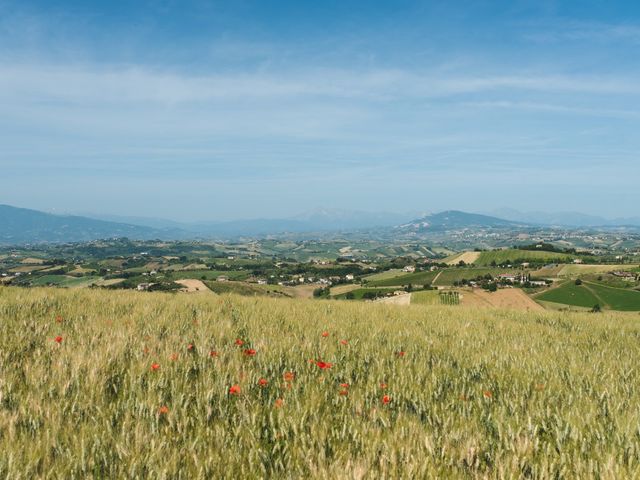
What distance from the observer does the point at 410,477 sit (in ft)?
6.81

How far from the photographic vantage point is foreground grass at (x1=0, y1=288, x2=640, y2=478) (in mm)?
2244

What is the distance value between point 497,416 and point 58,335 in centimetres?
499

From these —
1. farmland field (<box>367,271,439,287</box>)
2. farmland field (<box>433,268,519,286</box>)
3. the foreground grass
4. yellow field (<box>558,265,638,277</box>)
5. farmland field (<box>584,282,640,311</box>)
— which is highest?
the foreground grass

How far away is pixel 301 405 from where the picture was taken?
123 inches

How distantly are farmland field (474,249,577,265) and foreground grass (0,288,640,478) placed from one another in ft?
523

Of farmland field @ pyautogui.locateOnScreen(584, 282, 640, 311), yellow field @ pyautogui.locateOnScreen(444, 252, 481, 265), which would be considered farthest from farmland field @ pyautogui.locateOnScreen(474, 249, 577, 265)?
farmland field @ pyautogui.locateOnScreen(584, 282, 640, 311)

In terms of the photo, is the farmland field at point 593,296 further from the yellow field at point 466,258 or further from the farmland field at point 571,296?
the yellow field at point 466,258

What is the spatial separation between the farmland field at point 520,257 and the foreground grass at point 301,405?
159387 millimetres

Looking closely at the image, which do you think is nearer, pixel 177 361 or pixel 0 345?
pixel 177 361

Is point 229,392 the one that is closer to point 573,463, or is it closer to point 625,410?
point 573,463

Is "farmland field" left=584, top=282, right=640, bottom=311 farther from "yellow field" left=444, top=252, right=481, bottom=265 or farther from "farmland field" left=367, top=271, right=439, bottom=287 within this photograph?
"yellow field" left=444, top=252, right=481, bottom=265

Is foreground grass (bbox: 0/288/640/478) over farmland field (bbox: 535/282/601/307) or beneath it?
over

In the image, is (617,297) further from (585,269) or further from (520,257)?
(520,257)

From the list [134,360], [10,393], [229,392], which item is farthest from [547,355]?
[10,393]
